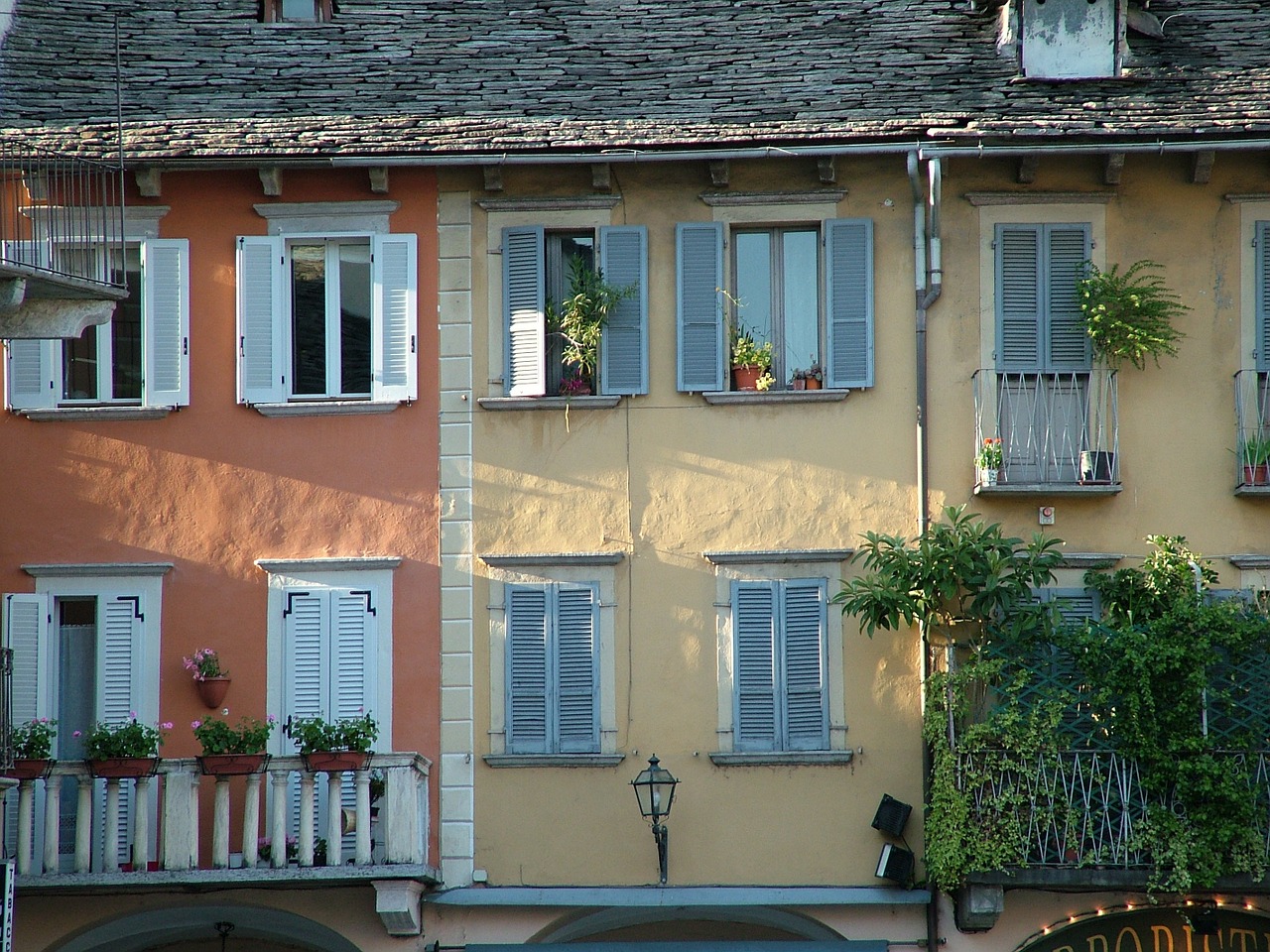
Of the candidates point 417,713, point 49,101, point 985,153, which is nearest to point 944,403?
point 985,153

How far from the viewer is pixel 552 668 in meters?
14.7

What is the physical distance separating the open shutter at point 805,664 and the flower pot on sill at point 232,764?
411cm

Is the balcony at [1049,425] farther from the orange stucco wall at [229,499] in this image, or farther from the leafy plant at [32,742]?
the leafy plant at [32,742]

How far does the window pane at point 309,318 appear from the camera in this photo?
15.2 m

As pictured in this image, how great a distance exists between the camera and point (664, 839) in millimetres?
14125

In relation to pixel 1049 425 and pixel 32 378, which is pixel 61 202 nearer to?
pixel 32 378

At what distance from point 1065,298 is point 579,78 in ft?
14.7

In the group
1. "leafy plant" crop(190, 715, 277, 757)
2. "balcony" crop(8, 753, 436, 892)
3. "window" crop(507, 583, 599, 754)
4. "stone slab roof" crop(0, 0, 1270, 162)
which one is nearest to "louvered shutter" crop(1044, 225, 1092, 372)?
"stone slab roof" crop(0, 0, 1270, 162)

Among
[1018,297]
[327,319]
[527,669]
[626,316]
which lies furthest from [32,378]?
[1018,297]

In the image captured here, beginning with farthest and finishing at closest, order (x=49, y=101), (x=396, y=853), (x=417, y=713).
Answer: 1. (x=49, y=101)
2. (x=417, y=713)
3. (x=396, y=853)

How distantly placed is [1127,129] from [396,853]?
794 cm

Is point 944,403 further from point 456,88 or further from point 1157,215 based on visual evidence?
point 456,88

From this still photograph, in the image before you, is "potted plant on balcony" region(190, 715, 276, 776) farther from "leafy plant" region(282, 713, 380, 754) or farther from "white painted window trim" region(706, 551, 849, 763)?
"white painted window trim" region(706, 551, 849, 763)

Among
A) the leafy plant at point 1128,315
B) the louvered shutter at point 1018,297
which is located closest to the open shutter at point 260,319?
the louvered shutter at point 1018,297
